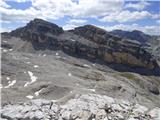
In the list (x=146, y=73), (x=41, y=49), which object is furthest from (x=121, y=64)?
(x=41, y=49)

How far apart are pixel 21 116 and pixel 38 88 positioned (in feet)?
70.6

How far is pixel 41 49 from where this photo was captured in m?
195

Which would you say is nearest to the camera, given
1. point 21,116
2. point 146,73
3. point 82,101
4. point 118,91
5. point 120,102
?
point 21,116

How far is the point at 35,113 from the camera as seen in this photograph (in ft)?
184

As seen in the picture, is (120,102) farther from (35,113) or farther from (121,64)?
(121,64)

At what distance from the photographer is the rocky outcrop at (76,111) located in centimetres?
5572

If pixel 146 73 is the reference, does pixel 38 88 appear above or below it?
above

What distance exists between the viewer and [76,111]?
5850cm

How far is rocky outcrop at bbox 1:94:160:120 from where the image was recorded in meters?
55.7

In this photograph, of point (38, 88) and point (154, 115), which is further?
point (38, 88)

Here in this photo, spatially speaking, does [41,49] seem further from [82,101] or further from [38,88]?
[82,101]

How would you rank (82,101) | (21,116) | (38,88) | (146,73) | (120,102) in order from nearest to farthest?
(21,116) → (82,101) → (120,102) → (38,88) → (146,73)

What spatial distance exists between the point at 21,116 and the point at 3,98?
12.7 metres

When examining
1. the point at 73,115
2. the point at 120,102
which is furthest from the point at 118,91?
the point at 73,115
